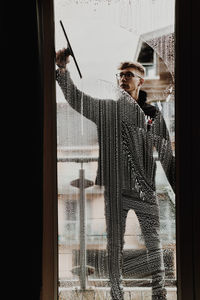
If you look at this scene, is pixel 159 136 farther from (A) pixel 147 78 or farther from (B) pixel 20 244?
(B) pixel 20 244

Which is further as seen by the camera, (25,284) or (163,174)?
(163,174)

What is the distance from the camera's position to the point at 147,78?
1839mm

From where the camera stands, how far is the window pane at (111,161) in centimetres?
182

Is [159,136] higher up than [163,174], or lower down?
higher up

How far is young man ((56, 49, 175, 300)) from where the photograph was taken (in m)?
1.85

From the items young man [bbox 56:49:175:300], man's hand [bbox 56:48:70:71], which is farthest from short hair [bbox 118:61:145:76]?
man's hand [bbox 56:48:70:71]

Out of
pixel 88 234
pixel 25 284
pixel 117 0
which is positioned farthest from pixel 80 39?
pixel 25 284

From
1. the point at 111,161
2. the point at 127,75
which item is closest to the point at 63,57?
the point at 127,75

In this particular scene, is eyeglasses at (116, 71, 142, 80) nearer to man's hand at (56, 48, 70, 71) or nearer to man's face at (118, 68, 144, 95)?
man's face at (118, 68, 144, 95)

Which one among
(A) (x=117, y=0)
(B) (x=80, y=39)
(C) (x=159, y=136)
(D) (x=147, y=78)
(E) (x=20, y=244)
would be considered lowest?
(E) (x=20, y=244)

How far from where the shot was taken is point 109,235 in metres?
1.87

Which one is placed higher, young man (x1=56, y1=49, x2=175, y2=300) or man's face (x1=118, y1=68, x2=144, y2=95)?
man's face (x1=118, y1=68, x2=144, y2=95)

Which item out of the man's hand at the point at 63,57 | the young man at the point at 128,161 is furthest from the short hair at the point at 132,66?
the man's hand at the point at 63,57

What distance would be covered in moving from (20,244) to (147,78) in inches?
35.6
